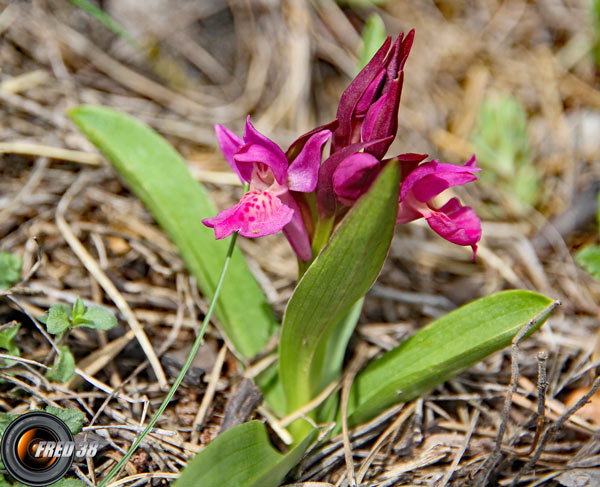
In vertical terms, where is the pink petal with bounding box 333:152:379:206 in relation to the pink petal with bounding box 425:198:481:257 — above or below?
above

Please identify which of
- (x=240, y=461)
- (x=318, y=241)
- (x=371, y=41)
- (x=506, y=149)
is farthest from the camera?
(x=506, y=149)

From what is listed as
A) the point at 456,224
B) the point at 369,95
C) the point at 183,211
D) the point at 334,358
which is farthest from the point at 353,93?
the point at 334,358

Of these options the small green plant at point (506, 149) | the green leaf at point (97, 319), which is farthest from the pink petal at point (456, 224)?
the small green plant at point (506, 149)

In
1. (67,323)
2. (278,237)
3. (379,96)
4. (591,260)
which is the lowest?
(591,260)

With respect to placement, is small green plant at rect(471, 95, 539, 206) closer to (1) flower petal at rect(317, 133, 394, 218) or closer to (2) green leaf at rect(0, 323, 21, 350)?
(1) flower petal at rect(317, 133, 394, 218)

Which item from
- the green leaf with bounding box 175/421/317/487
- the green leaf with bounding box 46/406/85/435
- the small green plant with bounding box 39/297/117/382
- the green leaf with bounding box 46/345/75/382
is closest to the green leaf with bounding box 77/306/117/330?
the small green plant with bounding box 39/297/117/382

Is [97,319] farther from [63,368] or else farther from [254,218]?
[254,218]

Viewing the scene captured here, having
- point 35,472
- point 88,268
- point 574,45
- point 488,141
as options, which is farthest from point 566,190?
point 35,472

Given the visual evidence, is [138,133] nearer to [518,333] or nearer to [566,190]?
[518,333]
